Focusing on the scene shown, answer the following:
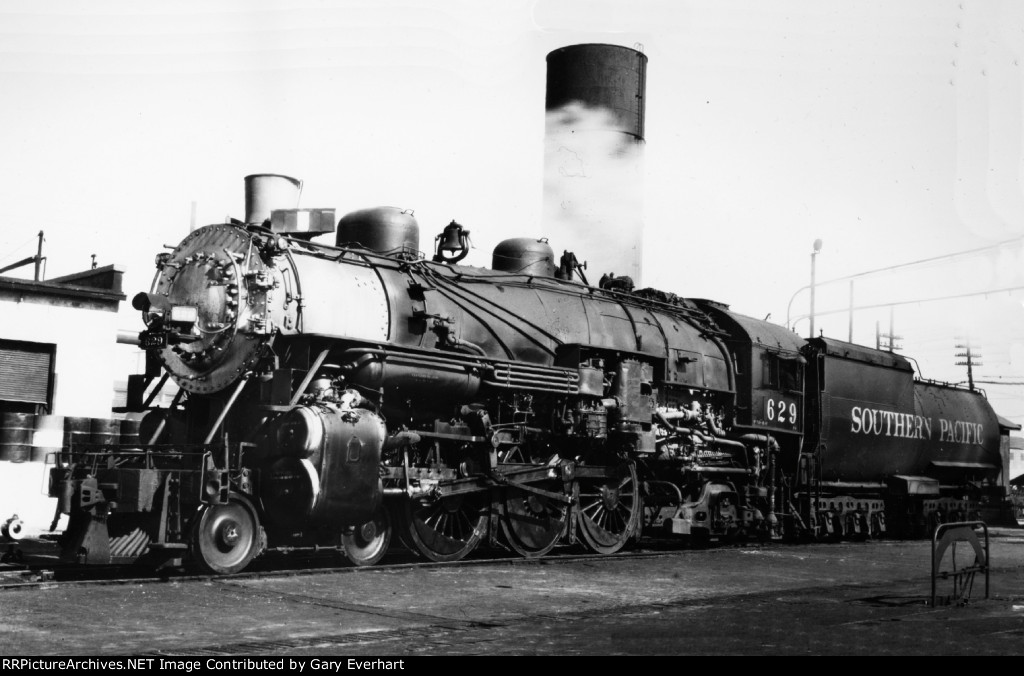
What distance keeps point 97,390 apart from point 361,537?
7738 millimetres

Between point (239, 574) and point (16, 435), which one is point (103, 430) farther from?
point (239, 574)

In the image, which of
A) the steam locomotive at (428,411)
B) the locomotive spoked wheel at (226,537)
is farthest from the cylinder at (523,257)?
the locomotive spoked wheel at (226,537)

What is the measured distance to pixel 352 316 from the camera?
11.6 metres

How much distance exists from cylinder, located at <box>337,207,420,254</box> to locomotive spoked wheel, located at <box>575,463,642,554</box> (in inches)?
151

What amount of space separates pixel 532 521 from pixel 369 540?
2.41 metres

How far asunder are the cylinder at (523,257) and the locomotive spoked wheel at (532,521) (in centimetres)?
317

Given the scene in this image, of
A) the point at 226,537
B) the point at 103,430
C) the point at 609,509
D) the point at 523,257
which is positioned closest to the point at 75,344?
the point at 103,430

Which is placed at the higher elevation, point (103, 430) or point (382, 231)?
point (382, 231)

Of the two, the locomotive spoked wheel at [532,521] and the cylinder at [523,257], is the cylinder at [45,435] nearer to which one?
the cylinder at [523,257]

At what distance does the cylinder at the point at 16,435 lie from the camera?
16594mm

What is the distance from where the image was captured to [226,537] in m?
10.4
